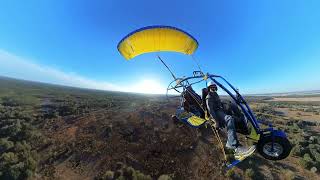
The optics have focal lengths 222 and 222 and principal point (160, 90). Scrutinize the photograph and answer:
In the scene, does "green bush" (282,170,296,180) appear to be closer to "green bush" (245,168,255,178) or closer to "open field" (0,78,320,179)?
"open field" (0,78,320,179)

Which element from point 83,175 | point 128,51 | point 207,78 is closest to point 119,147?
point 83,175

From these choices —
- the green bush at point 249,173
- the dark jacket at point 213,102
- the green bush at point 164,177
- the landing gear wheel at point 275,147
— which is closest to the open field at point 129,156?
the green bush at point 249,173

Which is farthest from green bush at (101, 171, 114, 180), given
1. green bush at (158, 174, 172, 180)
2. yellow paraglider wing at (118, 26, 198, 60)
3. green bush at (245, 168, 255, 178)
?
green bush at (245, 168, 255, 178)

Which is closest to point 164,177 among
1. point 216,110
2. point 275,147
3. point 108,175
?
point 108,175

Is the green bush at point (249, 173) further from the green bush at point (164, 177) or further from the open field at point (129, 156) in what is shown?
the green bush at point (164, 177)

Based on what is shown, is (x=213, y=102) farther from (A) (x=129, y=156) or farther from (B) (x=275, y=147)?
(A) (x=129, y=156)

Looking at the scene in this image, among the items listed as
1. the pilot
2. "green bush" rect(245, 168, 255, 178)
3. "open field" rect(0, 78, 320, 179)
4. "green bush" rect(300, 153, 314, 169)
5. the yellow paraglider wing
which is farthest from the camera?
"green bush" rect(300, 153, 314, 169)
